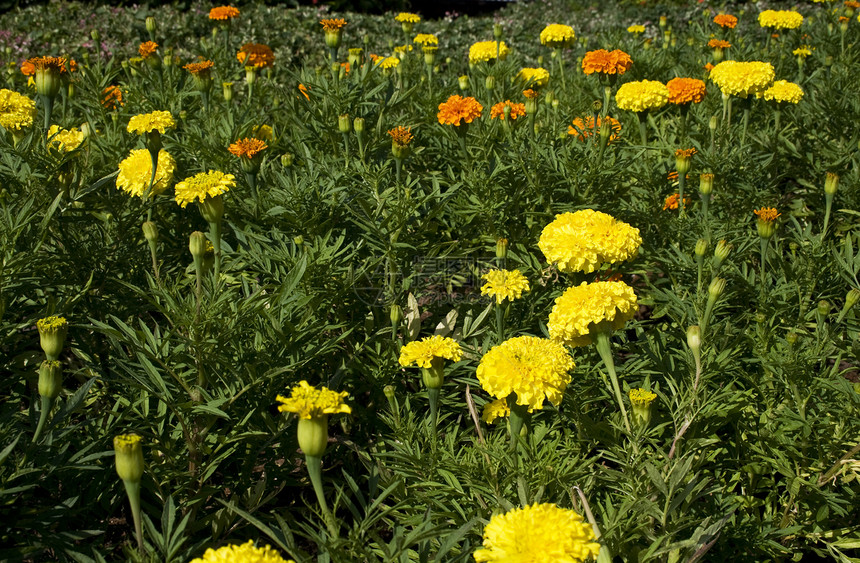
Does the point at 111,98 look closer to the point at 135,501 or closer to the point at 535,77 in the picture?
the point at 535,77

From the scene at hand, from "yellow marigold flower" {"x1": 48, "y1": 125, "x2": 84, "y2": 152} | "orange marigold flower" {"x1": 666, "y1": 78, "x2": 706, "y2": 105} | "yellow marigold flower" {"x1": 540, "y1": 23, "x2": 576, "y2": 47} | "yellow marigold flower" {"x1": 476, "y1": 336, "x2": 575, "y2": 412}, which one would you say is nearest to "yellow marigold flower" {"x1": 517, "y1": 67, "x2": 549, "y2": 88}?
"yellow marigold flower" {"x1": 540, "y1": 23, "x2": 576, "y2": 47}

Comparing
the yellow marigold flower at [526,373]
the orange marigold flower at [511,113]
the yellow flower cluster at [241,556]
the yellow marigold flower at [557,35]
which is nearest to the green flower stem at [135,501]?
the yellow flower cluster at [241,556]

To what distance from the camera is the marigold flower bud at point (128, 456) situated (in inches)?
56.2

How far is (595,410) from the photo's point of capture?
7.54 feet

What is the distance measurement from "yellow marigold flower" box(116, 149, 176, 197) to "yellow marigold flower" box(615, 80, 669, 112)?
6.44 ft

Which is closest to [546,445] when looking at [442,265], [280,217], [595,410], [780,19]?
[595,410]

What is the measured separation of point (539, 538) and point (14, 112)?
2.55 metres

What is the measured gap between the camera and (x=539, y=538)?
1290 mm

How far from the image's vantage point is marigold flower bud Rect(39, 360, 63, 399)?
1.62 metres

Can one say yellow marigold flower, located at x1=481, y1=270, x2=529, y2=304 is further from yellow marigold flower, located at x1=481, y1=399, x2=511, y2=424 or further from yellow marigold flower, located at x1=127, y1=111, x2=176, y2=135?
yellow marigold flower, located at x1=127, y1=111, x2=176, y2=135

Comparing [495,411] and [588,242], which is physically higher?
[588,242]

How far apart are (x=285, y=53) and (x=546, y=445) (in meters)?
5.90

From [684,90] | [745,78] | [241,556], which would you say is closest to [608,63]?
[684,90]

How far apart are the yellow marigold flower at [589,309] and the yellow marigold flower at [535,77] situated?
233 cm
